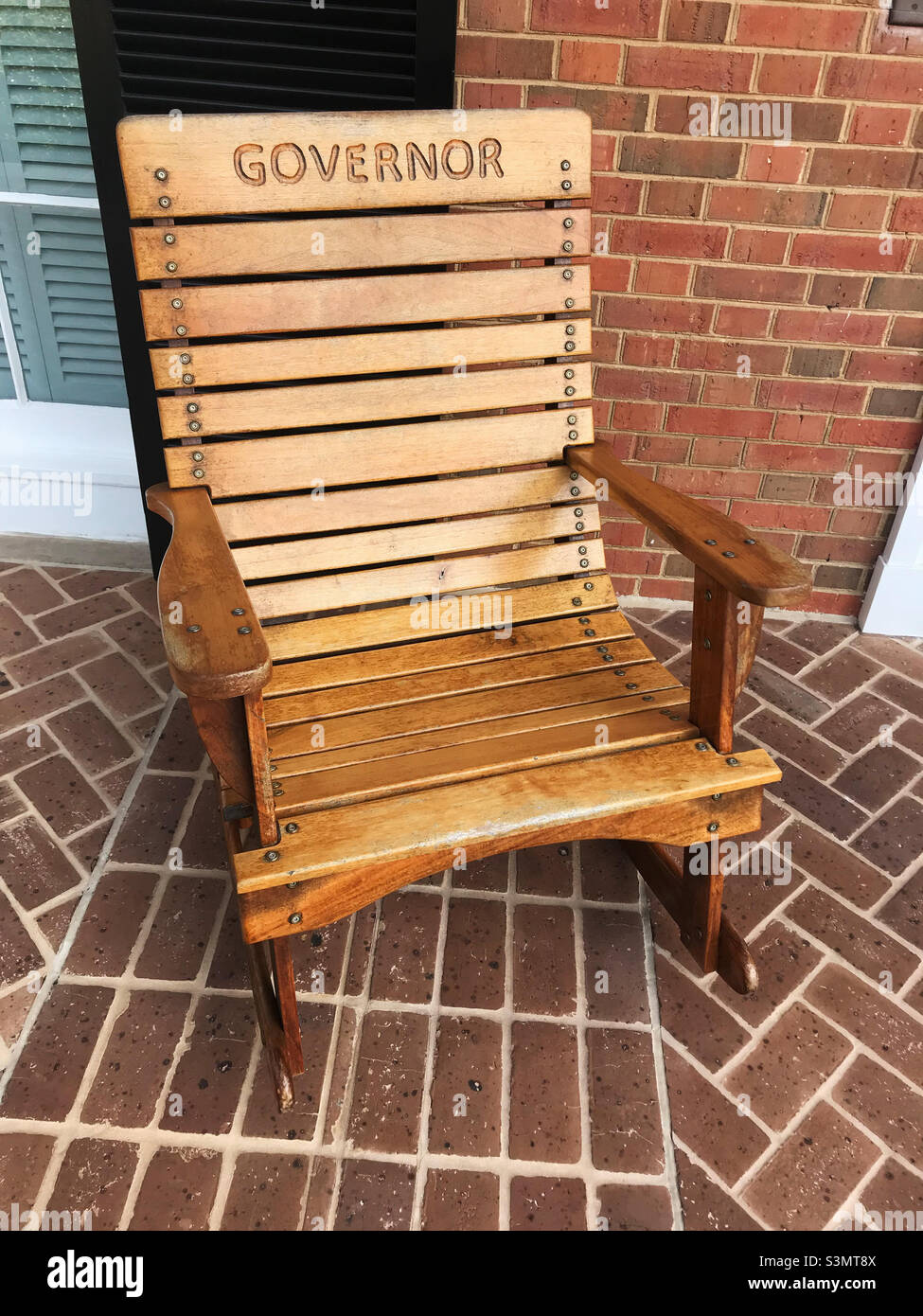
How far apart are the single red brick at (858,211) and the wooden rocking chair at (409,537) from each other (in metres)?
0.76

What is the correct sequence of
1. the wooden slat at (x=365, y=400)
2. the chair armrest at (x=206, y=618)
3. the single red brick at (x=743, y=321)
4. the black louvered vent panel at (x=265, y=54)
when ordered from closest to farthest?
1. the chair armrest at (x=206, y=618)
2. the wooden slat at (x=365, y=400)
3. the black louvered vent panel at (x=265, y=54)
4. the single red brick at (x=743, y=321)

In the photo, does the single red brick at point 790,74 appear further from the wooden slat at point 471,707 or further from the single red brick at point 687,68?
the wooden slat at point 471,707

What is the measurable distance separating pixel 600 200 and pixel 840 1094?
187 cm

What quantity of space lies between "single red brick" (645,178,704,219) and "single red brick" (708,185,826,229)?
34mm

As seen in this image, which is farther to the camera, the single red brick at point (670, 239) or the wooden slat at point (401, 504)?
the single red brick at point (670, 239)

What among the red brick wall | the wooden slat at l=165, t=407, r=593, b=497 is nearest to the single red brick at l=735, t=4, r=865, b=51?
the red brick wall

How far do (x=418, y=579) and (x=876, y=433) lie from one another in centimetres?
135

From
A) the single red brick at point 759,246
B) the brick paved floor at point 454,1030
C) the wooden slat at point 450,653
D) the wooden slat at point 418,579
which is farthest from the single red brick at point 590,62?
the brick paved floor at point 454,1030

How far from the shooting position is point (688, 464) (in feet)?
8.21

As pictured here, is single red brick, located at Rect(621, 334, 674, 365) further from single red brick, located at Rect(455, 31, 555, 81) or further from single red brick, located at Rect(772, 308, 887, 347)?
single red brick, located at Rect(455, 31, 555, 81)

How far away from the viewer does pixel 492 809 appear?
4.46 feet

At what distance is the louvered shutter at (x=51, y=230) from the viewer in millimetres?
2318

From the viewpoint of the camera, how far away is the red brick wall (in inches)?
78.9

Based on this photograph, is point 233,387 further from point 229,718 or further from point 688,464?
point 688,464
